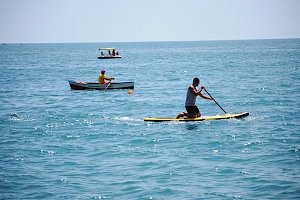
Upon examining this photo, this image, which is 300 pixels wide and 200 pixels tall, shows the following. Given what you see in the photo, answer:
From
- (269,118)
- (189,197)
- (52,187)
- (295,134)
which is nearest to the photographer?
(189,197)

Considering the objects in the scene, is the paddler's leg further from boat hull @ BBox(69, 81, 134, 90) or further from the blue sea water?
boat hull @ BBox(69, 81, 134, 90)

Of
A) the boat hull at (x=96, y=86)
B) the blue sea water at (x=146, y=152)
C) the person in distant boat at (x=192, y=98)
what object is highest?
the person in distant boat at (x=192, y=98)

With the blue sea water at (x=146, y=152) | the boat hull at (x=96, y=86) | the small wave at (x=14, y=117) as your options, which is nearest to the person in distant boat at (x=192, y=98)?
the blue sea water at (x=146, y=152)

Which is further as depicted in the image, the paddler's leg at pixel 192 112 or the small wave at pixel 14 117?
the small wave at pixel 14 117

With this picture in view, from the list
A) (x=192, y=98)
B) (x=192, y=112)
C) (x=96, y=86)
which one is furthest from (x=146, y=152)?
(x=96, y=86)

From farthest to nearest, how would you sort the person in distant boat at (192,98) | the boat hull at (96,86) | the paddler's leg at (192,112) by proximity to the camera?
the boat hull at (96,86)
the paddler's leg at (192,112)
the person in distant boat at (192,98)

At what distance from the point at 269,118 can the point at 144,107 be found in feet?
27.6

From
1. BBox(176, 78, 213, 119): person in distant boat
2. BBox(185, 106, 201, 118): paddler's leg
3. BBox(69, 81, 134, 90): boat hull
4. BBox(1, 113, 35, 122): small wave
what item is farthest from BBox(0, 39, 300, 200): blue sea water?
BBox(69, 81, 134, 90): boat hull

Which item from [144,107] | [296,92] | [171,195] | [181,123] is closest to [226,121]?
[181,123]

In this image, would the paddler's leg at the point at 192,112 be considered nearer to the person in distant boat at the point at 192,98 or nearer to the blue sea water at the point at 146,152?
the person in distant boat at the point at 192,98

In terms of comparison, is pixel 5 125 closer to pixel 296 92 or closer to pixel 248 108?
pixel 248 108

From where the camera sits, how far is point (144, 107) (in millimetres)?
27016

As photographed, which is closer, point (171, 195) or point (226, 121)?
point (171, 195)

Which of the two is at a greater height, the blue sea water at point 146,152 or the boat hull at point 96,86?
the boat hull at point 96,86
